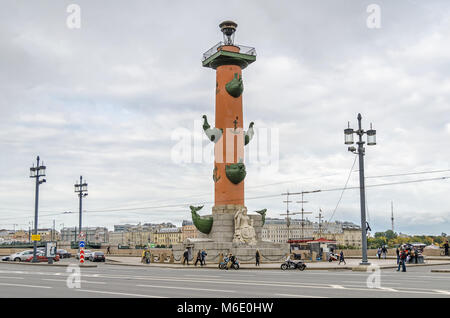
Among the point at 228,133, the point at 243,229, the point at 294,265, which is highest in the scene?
the point at 228,133

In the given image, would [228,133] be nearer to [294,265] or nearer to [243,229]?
[243,229]

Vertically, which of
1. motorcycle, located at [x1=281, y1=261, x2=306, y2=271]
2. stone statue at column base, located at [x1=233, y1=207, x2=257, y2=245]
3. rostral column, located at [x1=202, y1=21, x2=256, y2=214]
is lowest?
motorcycle, located at [x1=281, y1=261, x2=306, y2=271]

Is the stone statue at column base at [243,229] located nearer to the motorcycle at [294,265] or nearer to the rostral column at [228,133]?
the rostral column at [228,133]

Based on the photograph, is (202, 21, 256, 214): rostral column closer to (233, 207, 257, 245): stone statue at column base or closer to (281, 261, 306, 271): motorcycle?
(233, 207, 257, 245): stone statue at column base

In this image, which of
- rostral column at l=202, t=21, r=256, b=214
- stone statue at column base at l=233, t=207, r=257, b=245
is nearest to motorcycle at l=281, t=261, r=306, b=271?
stone statue at column base at l=233, t=207, r=257, b=245

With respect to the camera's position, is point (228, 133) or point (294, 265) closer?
point (294, 265)

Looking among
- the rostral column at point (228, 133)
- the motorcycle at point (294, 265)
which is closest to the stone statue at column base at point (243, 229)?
the rostral column at point (228, 133)

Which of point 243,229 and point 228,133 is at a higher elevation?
point 228,133

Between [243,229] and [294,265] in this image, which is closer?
[294,265]

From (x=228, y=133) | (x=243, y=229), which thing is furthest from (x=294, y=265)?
(x=228, y=133)

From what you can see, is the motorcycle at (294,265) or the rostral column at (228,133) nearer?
the motorcycle at (294,265)

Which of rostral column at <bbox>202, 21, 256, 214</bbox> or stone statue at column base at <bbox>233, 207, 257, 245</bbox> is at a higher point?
rostral column at <bbox>202, 21, 256, 214</bbox>
